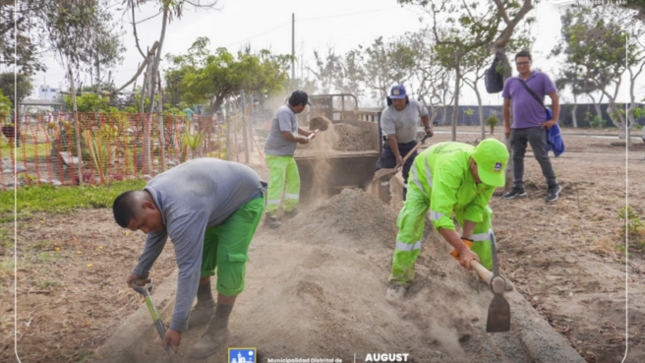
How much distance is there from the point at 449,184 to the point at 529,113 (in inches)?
115

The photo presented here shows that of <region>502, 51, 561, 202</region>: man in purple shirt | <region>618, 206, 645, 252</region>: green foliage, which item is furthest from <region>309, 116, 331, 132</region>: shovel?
<region>618, 206, 645, 252</region>: green foliage

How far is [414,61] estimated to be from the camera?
13.6 metres

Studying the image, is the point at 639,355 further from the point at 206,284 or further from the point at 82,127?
the point at 82,127

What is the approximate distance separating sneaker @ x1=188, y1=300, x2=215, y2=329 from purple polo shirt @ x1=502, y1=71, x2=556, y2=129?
3879 millimetres

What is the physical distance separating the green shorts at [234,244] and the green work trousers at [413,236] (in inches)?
41.3

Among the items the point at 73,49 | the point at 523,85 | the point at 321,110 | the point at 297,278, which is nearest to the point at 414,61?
the point at 321,110

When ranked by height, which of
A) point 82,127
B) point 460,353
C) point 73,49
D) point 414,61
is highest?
point 414,61

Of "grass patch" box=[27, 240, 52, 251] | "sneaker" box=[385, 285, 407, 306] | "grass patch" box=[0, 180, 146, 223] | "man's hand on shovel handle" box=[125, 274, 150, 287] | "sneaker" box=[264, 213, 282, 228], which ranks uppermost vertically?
"grass patch" box=[0, 180, 146, 223]

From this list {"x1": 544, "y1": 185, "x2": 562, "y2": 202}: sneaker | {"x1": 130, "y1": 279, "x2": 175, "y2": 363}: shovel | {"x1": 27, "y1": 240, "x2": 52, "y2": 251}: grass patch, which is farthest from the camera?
{"x1": 544, "y1": 185, "x2": 562, "y2": 202}: sneaker

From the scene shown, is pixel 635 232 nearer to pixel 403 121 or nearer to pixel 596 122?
pixel 403 121

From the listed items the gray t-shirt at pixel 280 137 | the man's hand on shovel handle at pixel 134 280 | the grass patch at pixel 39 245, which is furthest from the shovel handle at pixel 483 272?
the grass patch at pixel 39 245

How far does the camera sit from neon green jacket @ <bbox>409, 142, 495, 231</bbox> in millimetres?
2791

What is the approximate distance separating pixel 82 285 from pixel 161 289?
59 centimetres

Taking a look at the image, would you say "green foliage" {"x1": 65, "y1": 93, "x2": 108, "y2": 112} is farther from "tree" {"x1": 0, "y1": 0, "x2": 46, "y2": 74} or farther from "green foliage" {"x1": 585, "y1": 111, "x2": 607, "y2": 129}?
"green foliage" {"x1": 585, "y1": 111, "x2": 607, "y2": 129}
